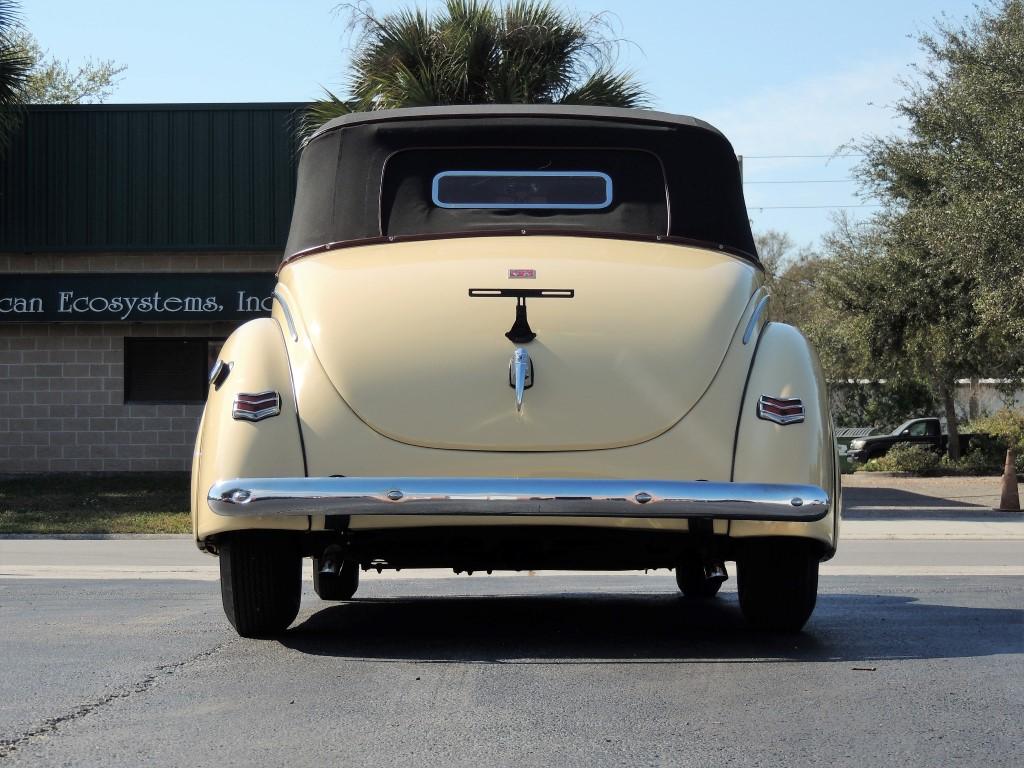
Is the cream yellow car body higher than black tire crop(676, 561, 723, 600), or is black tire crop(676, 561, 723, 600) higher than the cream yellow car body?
the cream yellow car body

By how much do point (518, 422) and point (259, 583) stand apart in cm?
133

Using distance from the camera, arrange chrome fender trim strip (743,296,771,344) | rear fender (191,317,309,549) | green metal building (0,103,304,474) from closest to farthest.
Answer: rear fender (191,317,309,549) → chrome fender trim strip (743,296,771,344) → green metal building (0,103,304,474)

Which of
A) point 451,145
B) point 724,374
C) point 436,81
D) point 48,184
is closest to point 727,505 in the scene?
point 724,374

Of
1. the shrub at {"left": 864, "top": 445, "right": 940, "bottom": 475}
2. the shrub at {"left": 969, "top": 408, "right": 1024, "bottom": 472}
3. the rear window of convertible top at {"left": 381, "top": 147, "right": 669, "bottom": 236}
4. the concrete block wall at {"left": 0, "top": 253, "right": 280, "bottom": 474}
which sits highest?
the rear window of convertible top at {"left": 381, "top": 147, "right": 669, "bottom": 236}

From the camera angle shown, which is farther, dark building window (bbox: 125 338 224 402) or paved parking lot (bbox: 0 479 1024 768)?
dark building window (bbox: 125 338 224 402)

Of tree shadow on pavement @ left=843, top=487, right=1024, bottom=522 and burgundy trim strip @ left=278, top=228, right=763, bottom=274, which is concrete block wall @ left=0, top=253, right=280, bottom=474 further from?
burgundy trim strip @ left=278, top=228, right=763, bottom=274

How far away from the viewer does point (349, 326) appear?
5.61 metres

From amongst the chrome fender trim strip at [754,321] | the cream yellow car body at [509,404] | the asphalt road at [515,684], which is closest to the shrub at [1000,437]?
the asphalt road at [515,684]

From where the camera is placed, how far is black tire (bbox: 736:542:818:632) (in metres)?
5.88

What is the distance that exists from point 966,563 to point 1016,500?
864 centimetres

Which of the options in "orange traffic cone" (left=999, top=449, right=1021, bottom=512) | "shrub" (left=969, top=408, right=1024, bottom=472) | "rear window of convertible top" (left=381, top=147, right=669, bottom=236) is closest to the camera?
"rear window of convertible top" (left=381, top=147, right=669, bottom=236)

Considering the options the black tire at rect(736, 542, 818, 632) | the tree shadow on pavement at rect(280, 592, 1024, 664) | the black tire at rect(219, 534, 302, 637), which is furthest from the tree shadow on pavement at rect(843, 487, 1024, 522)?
the black tire at rect(219, 534, 302, 637)

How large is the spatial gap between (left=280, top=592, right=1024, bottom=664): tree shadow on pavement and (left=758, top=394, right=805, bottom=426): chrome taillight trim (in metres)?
0.94

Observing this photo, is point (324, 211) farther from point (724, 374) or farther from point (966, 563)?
point (966, 563)
